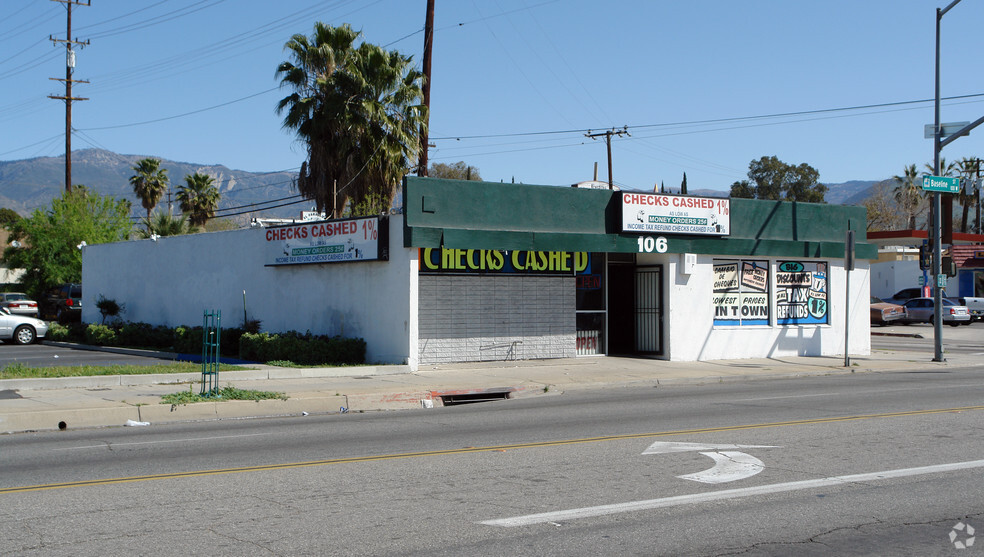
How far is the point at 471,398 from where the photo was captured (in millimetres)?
17328

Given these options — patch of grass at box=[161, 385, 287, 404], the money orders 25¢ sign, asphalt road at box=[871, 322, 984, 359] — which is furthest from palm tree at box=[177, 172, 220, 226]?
patch of grass at box=[161, 385, 287, 404]

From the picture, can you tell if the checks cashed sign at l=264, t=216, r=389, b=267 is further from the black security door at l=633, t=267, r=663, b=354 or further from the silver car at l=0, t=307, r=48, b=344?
the silver car at l=0, t=307, r=48, b=344

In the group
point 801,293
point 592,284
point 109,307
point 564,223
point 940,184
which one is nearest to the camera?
point 564,223

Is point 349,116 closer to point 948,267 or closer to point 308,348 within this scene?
point 308,348

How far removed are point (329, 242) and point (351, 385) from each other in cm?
586

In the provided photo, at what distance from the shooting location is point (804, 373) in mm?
21984

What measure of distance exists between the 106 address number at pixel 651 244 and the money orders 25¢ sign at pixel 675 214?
0.58 feet

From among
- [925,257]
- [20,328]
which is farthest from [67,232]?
[925,257]

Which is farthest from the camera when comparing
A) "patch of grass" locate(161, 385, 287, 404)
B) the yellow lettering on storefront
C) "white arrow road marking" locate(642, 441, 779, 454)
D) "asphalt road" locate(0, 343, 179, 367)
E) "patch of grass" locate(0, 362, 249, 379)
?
the yellow lettering on storefront

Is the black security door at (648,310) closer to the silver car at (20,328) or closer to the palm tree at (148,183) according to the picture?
the silver car at (20,328)

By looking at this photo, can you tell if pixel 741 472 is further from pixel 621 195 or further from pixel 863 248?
pixel 863 248

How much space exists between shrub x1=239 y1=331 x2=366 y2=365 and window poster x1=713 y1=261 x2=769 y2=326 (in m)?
10.0

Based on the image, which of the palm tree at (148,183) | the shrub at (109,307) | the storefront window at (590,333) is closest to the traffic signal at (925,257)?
the storefront window at (590,333)

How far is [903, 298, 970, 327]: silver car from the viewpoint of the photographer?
46188 mm
